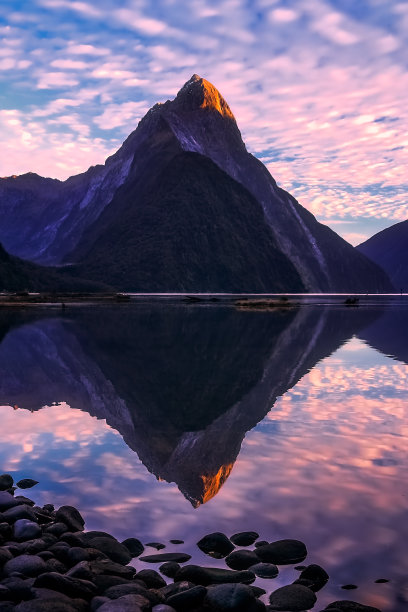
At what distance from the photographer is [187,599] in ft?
24.8

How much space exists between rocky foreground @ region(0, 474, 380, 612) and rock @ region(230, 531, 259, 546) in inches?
0.6

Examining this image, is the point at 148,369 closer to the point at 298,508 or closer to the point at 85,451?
the point at 85,451

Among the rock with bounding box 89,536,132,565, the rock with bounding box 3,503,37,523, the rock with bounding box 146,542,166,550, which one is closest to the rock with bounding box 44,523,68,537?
the rock with bounding box 3,503,37,523

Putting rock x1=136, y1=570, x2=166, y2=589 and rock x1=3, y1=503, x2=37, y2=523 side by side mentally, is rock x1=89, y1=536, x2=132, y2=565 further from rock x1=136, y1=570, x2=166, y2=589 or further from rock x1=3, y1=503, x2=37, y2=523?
rock x1=3, y1=503, x2=37, y2=523

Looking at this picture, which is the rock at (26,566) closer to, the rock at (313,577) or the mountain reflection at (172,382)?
the rock at (313,577)

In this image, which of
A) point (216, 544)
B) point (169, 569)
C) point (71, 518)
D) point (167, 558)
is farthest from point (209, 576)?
point (71, 518)

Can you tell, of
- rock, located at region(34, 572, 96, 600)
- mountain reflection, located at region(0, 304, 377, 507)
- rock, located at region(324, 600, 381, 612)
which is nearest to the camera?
rock, located at region(324, 600, 381, 612)

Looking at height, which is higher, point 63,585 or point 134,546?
point 63,585

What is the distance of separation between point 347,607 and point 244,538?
7.78 feet

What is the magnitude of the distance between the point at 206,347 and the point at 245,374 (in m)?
11.7

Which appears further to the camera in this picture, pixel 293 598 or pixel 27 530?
pixel 27 530

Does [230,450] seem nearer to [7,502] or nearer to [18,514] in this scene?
[7,502]

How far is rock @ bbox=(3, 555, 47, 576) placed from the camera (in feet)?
26.9

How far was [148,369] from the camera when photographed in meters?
29.8
